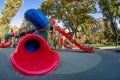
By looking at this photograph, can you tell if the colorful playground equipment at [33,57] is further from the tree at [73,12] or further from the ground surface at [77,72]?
the tree at [73,12]

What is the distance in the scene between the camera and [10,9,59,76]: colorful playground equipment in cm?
1114

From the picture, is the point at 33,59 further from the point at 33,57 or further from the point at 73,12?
the point at 73,12

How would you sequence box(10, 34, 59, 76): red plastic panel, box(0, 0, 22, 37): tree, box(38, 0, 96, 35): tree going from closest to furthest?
box(10, 34, 59, 76): red plastic panel → box(38, 0, 96, 35): tree → box(0, 0, 22, 37): tree

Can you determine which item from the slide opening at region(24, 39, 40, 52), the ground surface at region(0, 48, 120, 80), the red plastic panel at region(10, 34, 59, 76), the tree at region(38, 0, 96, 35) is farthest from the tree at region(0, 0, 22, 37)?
the ground surface at region(0, 48, 120, 80)

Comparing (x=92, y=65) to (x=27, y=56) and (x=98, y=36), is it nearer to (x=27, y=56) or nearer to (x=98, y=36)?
(x=27, y=56)

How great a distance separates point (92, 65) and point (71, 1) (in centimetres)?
3193

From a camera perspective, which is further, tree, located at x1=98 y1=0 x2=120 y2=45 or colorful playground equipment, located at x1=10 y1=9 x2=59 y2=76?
tree, located at x1=98 y1=0 x2=120 y2=45

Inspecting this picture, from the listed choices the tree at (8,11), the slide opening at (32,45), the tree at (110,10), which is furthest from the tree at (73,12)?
the slide opening at (32,45)

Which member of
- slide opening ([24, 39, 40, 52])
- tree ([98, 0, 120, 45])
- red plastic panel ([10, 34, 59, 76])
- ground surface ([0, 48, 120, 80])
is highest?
tree ([98, 0, 120, 45])

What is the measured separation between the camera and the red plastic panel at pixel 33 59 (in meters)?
11.0

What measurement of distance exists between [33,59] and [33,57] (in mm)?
159

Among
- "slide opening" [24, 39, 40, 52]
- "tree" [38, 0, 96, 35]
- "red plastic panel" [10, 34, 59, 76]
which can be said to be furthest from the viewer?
"tree" [38, 0, 96, 35]

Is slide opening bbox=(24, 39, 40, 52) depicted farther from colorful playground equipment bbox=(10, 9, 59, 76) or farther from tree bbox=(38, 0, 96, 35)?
tree bbox=(38, 0, 96, 35)

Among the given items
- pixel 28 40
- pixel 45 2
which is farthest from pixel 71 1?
pixel 28 40
